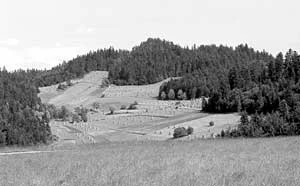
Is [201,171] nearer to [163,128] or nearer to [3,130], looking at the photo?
[3,130]

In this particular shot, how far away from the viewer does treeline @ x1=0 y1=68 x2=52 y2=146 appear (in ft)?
254

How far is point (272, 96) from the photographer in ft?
340

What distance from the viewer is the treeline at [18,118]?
77.3 meters

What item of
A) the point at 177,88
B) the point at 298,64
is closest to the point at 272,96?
the point at 298,64

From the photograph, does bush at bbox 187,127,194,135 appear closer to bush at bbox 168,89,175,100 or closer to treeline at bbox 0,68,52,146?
treeline at bbox 0,68,52,146

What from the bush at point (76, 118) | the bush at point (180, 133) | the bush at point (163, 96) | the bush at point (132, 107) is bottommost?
the bush at point (180, 133)

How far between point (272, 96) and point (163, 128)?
2616 centimetres

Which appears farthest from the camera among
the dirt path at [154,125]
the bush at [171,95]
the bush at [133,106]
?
the bush at [171,95]

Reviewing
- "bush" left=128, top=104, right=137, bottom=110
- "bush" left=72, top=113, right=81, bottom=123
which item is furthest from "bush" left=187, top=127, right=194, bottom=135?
"bush" left=128, top=104, right=137, bottom=110

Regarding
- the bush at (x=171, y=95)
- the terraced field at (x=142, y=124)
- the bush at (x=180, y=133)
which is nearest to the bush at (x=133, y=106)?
the terraced field at (x=142, y=124)

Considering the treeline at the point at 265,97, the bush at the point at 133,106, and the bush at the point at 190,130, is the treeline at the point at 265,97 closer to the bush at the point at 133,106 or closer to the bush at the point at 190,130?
the bush at the point at 190,130

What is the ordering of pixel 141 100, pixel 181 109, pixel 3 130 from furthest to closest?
1. pixel 141 100
2. pixel 181 109
3. pixel 3 130

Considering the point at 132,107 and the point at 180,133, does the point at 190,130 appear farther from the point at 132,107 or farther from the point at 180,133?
the point at 132,107

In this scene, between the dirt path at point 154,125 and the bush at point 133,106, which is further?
the bush at point 133,106
